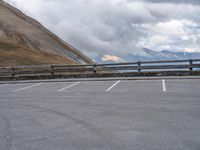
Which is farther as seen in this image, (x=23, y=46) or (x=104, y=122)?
(x=23, y=46)

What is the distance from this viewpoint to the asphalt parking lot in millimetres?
6586

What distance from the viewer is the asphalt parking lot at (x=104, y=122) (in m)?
6.59

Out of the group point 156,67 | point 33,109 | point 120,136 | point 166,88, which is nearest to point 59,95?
point 33,109

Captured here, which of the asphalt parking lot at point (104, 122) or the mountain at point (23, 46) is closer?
the asphalt parking lot at point (104, 122)

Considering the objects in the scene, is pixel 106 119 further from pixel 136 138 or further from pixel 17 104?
pixel 17 104

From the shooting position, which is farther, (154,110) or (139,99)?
(139,99)

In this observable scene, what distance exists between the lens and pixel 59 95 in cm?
1463

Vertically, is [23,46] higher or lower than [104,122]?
higher

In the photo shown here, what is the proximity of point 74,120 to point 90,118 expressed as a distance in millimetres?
450

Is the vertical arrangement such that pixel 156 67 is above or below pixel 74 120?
Result: above

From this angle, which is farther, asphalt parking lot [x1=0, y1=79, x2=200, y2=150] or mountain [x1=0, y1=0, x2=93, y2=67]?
mountain [x1=0, y1=0, x2=93, y2=67]

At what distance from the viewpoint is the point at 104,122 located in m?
8.47

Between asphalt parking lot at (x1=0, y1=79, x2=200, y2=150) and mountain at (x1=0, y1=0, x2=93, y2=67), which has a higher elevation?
mountain at (x1=0, y1=0, x2=93, y2=67)

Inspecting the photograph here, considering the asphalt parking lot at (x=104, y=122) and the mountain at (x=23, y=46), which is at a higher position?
the mountain at (x=23, y=46)
